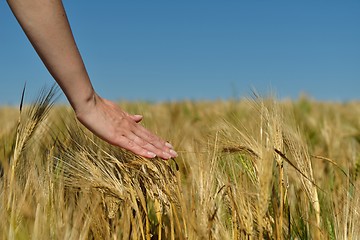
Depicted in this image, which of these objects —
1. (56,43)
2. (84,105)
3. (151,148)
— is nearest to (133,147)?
(151,148)

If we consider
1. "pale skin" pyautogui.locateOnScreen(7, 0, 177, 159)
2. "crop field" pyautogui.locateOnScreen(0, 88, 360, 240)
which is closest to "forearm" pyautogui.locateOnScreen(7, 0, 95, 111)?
"pale skin" pyautogui.locateOnScreen(7, 0, 177, 159)

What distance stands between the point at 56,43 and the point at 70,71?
0.22 ft

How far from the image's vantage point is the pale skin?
1291 mm

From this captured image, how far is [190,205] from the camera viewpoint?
1215mm

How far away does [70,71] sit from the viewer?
132cm

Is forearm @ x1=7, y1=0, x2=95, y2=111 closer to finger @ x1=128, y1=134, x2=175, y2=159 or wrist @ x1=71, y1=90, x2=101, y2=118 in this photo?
wrist @ x1=71, y1=90, x2=101, y2=118

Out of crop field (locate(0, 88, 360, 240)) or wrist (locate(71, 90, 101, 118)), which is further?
wrist (locate(71, 90, 101, 118))

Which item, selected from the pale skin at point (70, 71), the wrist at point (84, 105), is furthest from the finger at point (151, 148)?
the wrist at point (84, 105)

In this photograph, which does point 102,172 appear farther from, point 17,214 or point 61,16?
point 61,16

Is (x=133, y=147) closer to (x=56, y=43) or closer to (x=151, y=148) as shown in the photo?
(x=151, y=148)

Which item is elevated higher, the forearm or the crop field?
the forearm

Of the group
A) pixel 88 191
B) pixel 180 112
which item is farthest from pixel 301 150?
pixel 180 112

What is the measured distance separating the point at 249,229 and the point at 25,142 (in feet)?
1.84

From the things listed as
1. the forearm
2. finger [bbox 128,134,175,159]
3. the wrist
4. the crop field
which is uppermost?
the forearm
